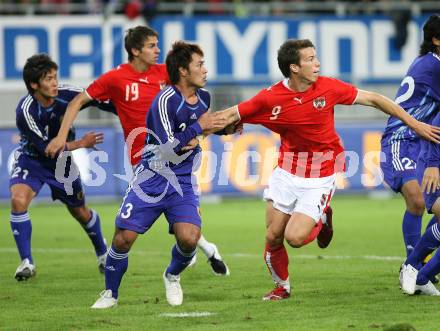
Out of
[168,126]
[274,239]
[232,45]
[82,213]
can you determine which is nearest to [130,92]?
[82,213]

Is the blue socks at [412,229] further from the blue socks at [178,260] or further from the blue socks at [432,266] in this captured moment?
the blue socks at [178,260]

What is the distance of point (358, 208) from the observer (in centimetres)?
1855

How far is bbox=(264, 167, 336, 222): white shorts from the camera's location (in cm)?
884

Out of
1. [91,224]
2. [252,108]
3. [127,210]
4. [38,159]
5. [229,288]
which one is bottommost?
[229,288]

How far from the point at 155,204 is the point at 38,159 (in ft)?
9.32

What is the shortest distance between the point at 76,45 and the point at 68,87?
37.7 ft

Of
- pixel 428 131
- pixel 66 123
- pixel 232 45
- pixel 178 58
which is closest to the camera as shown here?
pixel 428 131

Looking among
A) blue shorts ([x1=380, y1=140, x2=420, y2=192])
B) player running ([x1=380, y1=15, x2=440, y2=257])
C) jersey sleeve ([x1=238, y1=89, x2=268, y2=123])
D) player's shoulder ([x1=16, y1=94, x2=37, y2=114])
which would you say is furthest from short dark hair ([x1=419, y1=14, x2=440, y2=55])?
player's shoulder ([x1=16, y1=94, x2=37, y2=114])

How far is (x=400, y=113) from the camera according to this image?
854 centimetres

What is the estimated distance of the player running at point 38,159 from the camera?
1057cm

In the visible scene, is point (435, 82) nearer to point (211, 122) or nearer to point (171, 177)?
point (211, 122)

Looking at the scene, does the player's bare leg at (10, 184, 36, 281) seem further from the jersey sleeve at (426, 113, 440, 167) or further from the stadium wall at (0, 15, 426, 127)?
the stadium wall at (0, 15, 426, 127)

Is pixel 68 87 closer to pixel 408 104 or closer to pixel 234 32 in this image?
pixel 408 104

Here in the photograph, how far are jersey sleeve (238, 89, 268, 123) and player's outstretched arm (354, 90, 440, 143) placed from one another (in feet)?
2.58
